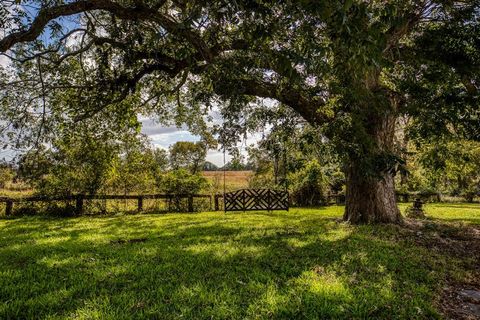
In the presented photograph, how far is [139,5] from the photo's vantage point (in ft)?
20.2

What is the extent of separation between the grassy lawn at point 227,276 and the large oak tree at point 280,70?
2258 millimetres

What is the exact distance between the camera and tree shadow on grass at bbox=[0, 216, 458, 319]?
3.79 m

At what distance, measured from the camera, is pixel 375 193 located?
33.8 feet

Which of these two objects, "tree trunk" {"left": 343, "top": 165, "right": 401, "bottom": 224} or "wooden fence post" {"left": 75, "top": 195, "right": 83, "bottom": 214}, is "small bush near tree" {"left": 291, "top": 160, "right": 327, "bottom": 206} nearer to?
"tree trunk" {"left": 343, "top": 165, "right": 401, "bottom": 224}

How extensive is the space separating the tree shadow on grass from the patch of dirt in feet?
0.93

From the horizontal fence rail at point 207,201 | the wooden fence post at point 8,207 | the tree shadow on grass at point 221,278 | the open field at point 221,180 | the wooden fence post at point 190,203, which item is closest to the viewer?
the tree shadow on grass at point 221,278

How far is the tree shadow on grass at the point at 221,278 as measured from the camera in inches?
149

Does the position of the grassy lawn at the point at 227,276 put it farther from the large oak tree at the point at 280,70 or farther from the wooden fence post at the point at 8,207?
the wooden fence post at the point at 8,207

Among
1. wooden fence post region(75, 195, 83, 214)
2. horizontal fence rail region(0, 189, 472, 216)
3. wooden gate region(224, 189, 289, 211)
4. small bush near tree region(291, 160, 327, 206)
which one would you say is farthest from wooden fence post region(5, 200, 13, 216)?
small bush near tree region(291, 160, 327, 206)

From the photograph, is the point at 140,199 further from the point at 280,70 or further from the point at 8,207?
the point at 280,70

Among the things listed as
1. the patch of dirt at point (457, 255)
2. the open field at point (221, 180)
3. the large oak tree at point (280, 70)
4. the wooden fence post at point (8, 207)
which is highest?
the large oak tree at point (280, 70)

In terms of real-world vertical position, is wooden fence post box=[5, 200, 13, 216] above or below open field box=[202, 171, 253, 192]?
below

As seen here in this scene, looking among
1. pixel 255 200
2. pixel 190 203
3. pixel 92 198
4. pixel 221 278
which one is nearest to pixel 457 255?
pixel 221 278

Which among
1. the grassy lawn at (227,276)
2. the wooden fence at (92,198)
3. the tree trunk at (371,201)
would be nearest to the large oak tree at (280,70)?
the tree trunk at (371,201)
